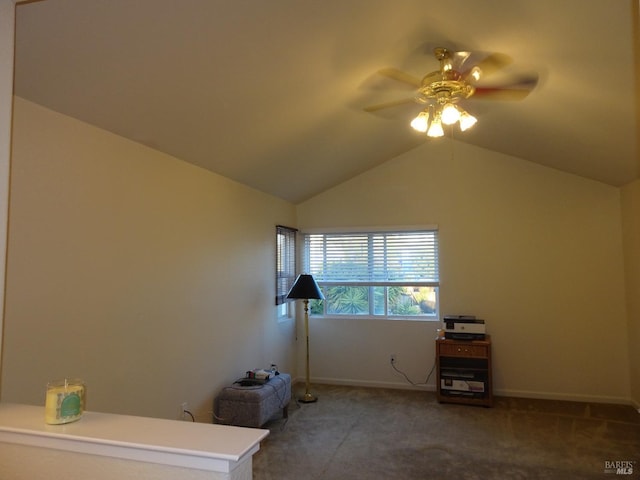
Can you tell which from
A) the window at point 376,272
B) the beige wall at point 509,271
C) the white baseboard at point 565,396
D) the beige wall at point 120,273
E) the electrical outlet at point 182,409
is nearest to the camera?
the beige wall at point 120,273

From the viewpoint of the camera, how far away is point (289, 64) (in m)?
2.53

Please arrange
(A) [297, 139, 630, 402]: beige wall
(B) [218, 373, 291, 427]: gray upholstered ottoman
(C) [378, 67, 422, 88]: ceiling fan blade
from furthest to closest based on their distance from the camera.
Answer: (A) [297, 139, 630, 402]: beige wall < (B) [218, 373, 291, 427]: gray upholstered ottoman < (C) [378, 67, 422, 88]: ceiling fan blade

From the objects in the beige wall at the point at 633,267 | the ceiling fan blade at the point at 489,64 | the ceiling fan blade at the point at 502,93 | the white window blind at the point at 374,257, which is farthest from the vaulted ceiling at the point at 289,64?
the white window blind at the point at 374,257

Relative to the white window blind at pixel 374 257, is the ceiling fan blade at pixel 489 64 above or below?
above

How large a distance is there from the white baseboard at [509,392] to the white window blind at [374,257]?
4.08 feet

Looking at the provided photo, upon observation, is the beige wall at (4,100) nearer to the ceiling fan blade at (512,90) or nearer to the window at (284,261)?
the ceiling fan blade at (512,90)

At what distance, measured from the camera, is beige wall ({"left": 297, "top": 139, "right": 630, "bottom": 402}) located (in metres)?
4.64

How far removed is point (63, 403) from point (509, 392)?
4752 mm

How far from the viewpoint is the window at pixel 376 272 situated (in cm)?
523

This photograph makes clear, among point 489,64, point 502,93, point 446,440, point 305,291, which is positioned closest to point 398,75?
point 489,64

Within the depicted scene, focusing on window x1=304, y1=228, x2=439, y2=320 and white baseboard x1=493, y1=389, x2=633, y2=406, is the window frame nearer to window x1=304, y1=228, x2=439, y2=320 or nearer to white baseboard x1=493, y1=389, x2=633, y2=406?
window x1=304, y1=228, x2=439, y2=320

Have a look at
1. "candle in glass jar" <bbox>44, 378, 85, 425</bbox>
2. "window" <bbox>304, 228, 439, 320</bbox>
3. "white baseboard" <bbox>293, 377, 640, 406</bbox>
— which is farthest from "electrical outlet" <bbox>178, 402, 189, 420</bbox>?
"window" <bbox>304, 228, 439, 320</bbox>

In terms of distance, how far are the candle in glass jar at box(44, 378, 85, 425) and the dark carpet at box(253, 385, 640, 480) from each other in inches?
79.0

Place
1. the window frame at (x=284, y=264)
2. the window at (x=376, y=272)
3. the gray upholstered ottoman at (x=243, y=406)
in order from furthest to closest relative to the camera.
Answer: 1. the window at (x=376, y=272)
2. the window frame at (x=284, y=264)
3. the gray upholstered ottoman at (x=243, y=406)
